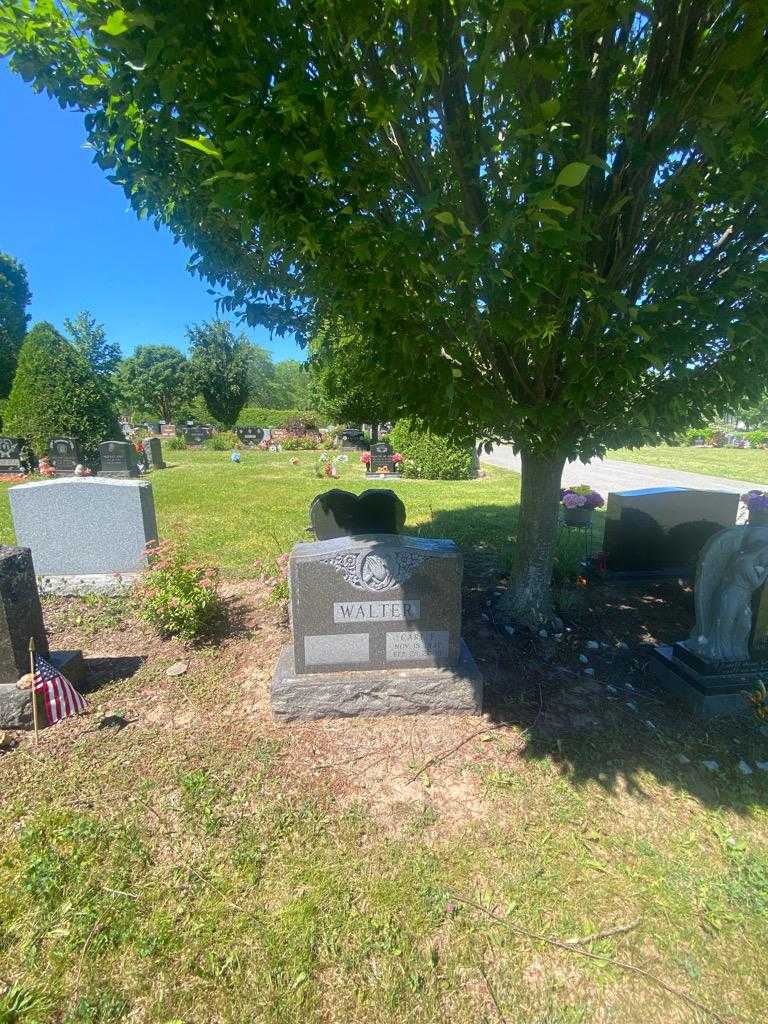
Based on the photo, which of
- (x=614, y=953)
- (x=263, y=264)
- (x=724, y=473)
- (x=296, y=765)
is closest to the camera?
(x=614, y=953)

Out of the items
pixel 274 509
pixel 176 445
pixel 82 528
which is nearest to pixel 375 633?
pixel 82 528

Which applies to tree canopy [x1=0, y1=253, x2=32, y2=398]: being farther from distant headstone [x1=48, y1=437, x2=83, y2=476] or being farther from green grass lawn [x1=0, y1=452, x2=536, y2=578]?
green grass lawn [x1=0, y1=452, x2=536, y2=578]

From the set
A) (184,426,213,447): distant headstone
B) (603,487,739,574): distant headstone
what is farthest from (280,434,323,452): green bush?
(603,487,739,574): distant headstone

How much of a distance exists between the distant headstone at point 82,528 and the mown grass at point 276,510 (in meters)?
0.57

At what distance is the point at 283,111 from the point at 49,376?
18.0 m

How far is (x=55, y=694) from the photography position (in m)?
3.11

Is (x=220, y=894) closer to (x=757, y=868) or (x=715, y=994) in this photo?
(x=715, y=994)

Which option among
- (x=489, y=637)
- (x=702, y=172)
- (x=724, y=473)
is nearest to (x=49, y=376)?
(x=489, y=637)

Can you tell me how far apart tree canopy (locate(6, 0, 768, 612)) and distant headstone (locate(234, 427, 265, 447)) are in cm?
2442

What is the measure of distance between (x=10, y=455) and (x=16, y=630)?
16235 mm

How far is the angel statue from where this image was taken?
3.37 metres

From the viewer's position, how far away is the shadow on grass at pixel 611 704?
2.81m

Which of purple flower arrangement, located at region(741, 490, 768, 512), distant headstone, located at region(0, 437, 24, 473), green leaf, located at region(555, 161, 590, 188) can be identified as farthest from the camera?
distant headstone, located at region(0, 437, 24, 473)

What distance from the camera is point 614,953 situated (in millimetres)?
1894
